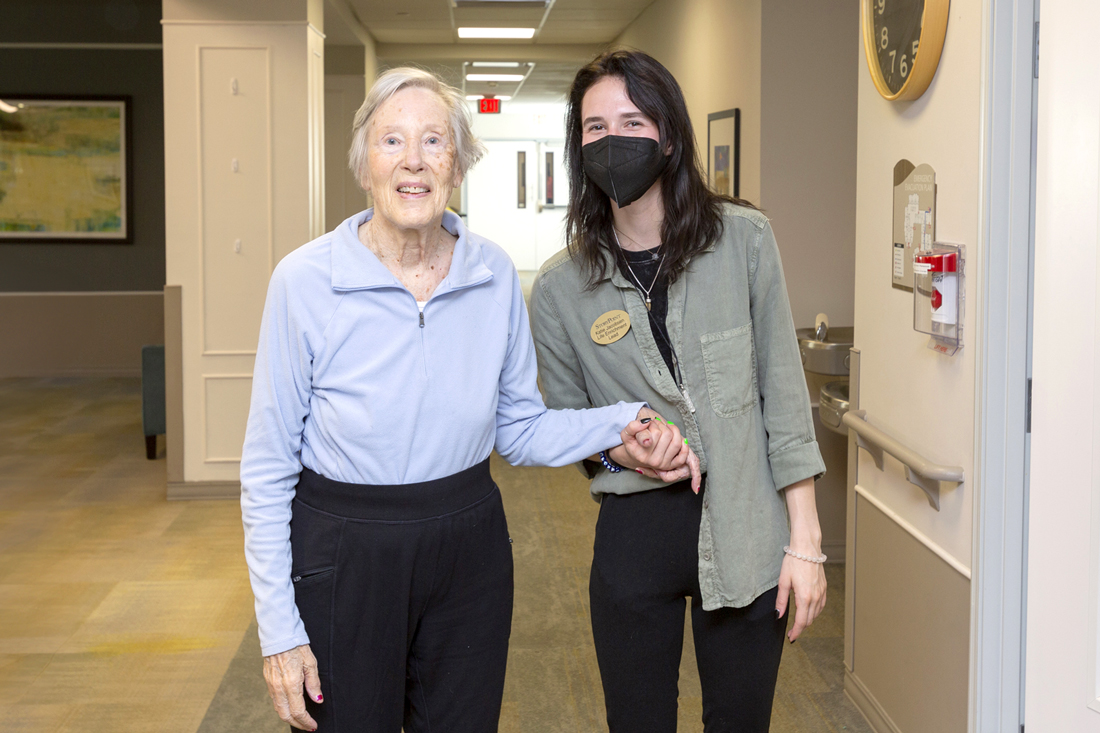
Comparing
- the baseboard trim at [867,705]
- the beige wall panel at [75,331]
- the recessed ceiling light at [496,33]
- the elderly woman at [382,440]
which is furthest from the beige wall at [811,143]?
the beige wall panel at [75,331]

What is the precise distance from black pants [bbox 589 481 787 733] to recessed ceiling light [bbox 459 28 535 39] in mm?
8087

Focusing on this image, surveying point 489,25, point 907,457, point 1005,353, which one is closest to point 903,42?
point 1005,353

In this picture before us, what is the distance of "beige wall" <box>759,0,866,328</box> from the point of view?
4.52 meters

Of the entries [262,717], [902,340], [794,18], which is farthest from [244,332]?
[902,340]

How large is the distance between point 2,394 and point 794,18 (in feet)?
24.9

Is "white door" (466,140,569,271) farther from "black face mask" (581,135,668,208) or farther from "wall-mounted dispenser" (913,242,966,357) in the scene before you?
"black face mask" (581,135,668,208)

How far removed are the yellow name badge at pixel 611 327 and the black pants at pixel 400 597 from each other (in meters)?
0.29

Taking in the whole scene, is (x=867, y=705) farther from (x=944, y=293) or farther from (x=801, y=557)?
(x=801, y=557)

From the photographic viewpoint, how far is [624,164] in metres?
1.60

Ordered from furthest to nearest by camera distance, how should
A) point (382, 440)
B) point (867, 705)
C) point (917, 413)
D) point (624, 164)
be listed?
point (867, 705)
point (917, 413)
point (624, 164)
point (382, 440)

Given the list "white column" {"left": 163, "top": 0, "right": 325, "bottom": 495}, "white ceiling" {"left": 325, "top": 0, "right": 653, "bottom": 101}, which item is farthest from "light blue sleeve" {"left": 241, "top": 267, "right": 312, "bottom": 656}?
"white ceiling" {"left": 325, "top": 0, "right": 653, "bottom": 101}

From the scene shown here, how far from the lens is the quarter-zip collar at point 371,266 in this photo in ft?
4.92

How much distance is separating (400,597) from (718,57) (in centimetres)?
462

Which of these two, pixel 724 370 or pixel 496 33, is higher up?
pixel 496 33
